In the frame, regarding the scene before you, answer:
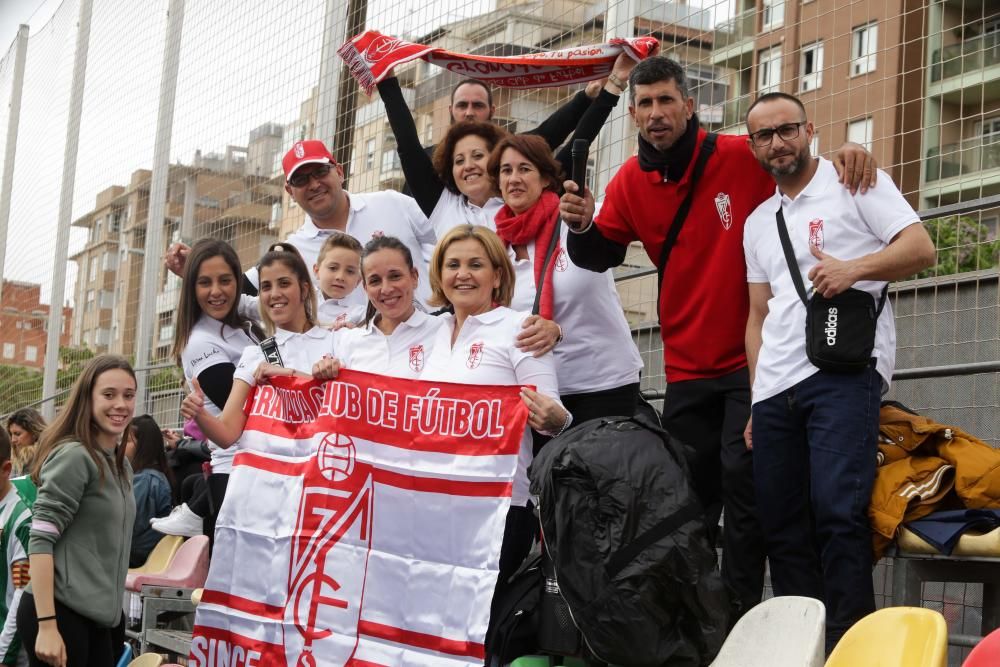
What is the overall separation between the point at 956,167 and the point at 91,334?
9935 mm

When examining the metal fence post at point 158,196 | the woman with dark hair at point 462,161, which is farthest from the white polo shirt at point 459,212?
the metal fence post at point 158,196

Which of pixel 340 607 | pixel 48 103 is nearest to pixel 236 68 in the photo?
pixel 48 103

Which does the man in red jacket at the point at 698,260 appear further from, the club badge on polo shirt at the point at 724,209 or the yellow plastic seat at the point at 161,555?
the yellow plastic seat at the point at 161,555

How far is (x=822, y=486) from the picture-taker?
390cm

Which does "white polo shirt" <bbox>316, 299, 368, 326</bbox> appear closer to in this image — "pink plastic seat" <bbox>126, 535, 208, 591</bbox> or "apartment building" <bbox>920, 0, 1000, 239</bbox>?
"pink plastic seat" <bbox>126, 535, 208, 591</bbox>

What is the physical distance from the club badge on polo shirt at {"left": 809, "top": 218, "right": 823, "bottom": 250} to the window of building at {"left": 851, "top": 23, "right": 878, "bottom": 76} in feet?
5.30

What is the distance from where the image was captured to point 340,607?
4.39 m

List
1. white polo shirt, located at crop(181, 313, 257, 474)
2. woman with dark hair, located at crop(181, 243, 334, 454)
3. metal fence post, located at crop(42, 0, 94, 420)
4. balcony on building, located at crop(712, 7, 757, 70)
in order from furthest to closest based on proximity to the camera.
Answer: 1. metal fence post, located at crop(42, 0, 94, 420)
2. balcony on building, located at crop(712, 7, 757, 70)
3. white polo shirt, located at crop(181, 313, 257, 474)
4. woman with dark hair, located at crop(181, 243, 334, 454)

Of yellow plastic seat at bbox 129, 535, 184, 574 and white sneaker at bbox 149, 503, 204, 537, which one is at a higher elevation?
white sneaker at bbox 149, 503, 204, 537

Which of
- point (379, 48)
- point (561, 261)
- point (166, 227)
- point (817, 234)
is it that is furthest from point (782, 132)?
Result: point (166, 227)

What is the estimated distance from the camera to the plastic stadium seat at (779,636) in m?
3.16

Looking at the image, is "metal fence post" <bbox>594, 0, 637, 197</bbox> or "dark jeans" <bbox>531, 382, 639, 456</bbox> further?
"metal fence post" <bbox>594, 0, 637, 197</bbox>

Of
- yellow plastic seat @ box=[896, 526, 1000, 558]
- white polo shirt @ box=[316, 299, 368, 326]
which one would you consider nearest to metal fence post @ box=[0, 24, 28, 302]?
white polo shirt @ box=[316, 299, 368, 326]

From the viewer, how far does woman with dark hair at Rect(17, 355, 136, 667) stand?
4527mm
